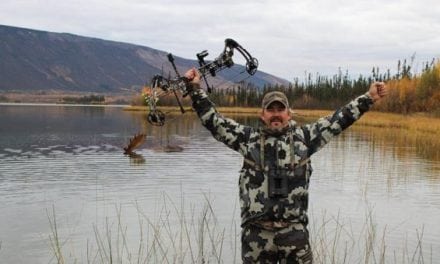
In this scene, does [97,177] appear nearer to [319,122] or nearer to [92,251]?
[92,251]

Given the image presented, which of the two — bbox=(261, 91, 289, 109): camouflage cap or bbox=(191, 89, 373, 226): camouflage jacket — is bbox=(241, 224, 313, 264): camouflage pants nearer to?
bbox=(191, 89, 373, 226): camouflage jacket

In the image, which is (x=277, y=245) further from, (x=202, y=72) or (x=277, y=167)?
(x=202, y=72)

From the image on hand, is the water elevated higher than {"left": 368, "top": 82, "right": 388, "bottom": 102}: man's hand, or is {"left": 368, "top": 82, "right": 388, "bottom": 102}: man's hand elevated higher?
{"left": 368, "top": 82, "right": 388, "bottom": 102}: man's hand

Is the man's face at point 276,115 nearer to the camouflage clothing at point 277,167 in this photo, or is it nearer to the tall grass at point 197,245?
the camouflage clothing at point 277,167

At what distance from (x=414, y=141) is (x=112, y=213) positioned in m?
26.2

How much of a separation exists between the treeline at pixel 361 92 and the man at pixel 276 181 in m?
38.5

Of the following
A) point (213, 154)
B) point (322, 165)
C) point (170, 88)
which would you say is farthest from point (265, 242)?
point (213, 154)

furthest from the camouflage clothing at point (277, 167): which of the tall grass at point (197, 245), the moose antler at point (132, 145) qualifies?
the moose antler at point (132, 145)

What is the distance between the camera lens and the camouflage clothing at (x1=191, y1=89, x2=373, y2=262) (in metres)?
5.36

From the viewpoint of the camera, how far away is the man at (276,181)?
5367 mm

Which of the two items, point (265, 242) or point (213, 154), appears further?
point (213, 154)

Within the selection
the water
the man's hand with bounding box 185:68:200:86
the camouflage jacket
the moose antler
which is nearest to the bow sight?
the man's hand with bounding box 185:68:200:86

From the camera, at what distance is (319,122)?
5621mm

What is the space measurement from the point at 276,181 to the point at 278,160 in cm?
18
